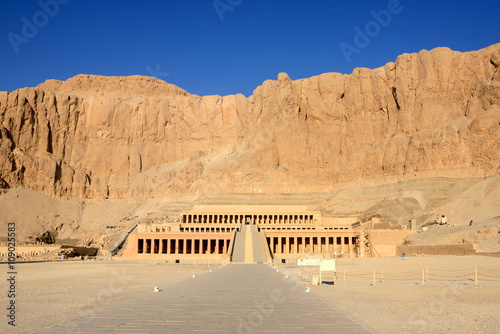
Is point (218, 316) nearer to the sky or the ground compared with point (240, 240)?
nearer to the sky

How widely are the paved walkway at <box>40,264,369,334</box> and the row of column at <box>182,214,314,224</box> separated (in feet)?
257

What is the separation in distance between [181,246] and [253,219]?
78.5 feet

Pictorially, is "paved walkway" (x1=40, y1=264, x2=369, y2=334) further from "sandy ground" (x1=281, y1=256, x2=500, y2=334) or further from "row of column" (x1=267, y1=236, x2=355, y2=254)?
"row of column" (x1=267, y1=236, x2=355, y2=254)

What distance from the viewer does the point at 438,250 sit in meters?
55.5

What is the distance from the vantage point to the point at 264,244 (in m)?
67.5

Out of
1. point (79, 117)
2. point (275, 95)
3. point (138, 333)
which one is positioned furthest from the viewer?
point (79, 117)

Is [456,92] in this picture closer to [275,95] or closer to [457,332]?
[275,95]

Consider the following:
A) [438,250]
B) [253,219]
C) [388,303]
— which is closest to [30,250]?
[253,219]

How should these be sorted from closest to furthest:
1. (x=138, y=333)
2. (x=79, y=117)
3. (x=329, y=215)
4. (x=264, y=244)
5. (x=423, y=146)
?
1. (x=138, y=333)
2. (x=264, y=244)
3. (x=329, y=215)
4. (x=423, y=146)
5. (x=79, y=117)

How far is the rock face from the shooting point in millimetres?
117188

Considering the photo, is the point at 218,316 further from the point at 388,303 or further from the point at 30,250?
the point at 30,250

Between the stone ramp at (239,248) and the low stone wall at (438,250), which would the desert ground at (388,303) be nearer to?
the low stone wall at (438,250)

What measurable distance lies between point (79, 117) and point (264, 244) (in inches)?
4272

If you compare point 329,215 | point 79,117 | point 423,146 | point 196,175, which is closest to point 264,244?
point 329,215
